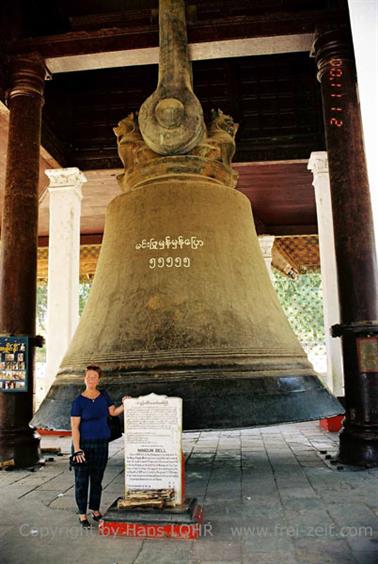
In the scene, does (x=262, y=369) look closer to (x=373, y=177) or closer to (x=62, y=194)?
(x=373, y=177)

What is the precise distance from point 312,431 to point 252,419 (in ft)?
14.4

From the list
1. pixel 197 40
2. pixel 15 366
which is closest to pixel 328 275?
pixel 197 40

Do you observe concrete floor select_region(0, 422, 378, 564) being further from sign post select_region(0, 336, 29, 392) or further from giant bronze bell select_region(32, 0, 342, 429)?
sign post select_region(0, 336, 29, 392)

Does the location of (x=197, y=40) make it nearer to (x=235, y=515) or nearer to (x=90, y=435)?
(x=90, y=435)

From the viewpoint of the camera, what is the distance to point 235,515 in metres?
2.51

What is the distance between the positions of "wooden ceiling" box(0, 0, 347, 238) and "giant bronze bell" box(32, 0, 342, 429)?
138 centimetres

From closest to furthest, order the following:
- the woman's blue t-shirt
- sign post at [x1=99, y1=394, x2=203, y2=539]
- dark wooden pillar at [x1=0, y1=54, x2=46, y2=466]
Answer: sign post at [x1=99, y1=394, x2=203, y2=539] < the woman's blue t-shirt < dark wooden pillar at [x1=0, y1=54, x2=46, y2=466]

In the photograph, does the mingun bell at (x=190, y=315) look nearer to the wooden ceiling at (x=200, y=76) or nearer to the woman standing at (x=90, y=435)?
the woman standing at (x=90, y=435)

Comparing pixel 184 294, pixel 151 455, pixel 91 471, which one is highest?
pixel 184 294

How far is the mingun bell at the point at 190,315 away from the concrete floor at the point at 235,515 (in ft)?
1.66

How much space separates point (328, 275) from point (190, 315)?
173 inches

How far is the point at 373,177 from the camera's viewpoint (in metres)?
0.94

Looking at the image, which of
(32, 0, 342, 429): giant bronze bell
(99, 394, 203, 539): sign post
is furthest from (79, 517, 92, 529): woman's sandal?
(32, 0, 342, 429): giant bronze bell

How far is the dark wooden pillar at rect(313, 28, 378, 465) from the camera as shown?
3.81 m
